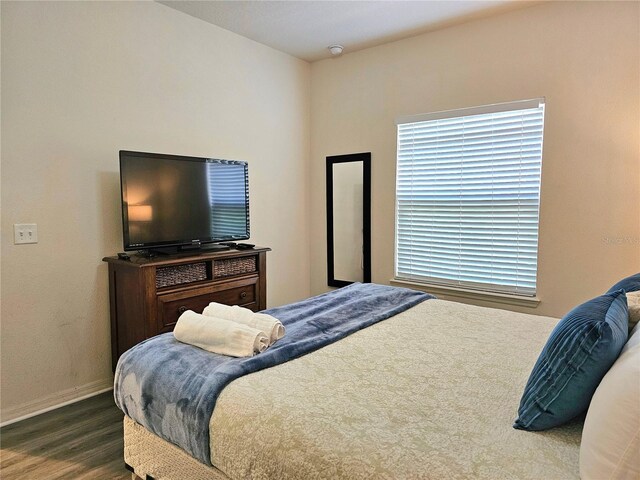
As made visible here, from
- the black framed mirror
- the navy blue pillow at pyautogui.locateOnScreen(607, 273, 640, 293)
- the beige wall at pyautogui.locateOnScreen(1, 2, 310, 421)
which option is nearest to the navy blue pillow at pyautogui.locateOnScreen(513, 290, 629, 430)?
the navy blue pillow at pyautogui.locateOnScreen(607, 273, 640, 293)

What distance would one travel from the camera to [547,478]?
38.1 inches

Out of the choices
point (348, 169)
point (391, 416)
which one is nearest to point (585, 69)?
point (348, 169)

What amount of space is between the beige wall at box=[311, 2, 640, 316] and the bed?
1441mm

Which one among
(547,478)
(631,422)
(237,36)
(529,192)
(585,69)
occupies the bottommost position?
(547,478)

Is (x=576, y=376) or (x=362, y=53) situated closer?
(x=576, y=376)

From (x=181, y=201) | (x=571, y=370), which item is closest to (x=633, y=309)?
(x=571, y=370)

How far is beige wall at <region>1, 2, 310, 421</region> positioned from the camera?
2.49 meters

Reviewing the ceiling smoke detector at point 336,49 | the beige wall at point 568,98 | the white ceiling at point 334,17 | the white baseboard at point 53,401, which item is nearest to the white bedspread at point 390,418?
the beige wall at point 568,98

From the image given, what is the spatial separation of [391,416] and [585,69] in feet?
9.61

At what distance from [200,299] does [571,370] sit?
94.5 inches

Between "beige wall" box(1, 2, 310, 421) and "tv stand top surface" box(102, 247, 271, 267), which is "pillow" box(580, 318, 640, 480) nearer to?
"tv stand top surface" box(102, 247, 271, 267)

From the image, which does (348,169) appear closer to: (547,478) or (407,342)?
(407,342)

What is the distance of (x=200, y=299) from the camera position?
117 inches

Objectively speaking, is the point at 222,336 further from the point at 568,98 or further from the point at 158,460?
the point at 568,98
